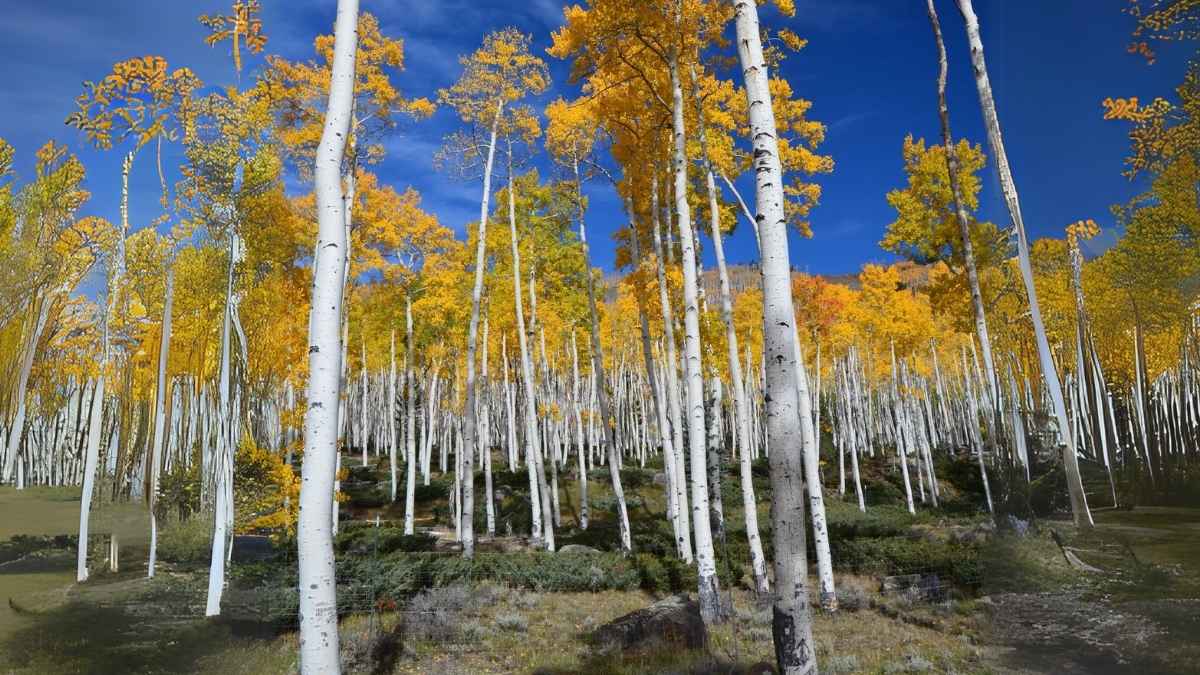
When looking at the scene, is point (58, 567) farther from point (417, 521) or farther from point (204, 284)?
point (417, 521)

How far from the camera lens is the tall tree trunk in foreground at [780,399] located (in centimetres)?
356

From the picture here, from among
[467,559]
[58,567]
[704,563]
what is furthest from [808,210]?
[58,567]

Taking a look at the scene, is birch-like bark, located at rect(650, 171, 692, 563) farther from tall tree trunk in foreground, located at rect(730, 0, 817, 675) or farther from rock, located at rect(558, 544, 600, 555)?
tall tree trunk in foreground, located at rect(730, 0, 817, 675)

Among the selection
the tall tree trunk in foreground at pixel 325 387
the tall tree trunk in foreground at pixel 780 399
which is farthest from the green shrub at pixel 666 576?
the tall tree trunk in foreground at pixel 325 387

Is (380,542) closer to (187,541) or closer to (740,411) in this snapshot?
(187,541)

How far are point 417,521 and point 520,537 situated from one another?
8.02 metres

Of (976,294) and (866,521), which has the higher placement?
(976,294)

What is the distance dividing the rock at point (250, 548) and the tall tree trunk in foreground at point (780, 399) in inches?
260

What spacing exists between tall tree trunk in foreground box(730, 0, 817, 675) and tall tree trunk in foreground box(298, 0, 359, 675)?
2.94 metres

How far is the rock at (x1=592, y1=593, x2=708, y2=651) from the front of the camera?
7980 millimetres

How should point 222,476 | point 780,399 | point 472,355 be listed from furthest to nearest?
point 472,355
point 222,476
point 780,399

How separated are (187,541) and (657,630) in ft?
19.0

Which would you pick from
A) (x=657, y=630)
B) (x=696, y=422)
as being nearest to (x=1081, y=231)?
(x=696, y=422)

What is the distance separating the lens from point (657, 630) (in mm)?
8133
